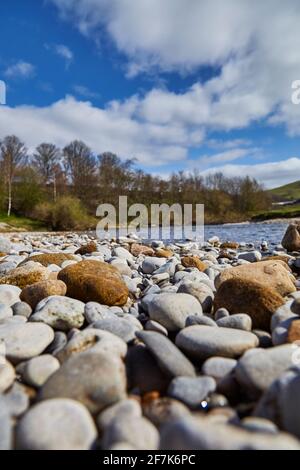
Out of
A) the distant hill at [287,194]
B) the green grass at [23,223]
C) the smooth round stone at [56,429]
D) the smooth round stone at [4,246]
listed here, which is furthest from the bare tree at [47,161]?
the distant hill at [287,194]

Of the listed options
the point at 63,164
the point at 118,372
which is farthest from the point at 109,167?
the point at 118,372

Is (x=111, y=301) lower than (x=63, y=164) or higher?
lower

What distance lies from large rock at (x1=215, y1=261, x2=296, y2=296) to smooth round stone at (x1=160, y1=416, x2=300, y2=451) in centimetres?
175

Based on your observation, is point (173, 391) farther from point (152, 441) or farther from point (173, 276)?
point (173, 276)

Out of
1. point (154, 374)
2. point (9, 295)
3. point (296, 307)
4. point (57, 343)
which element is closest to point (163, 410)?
point (154, 374)

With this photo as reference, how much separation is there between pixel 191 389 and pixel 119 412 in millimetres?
310

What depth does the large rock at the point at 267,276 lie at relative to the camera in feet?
9.01

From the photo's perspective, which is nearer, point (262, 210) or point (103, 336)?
point (103, 336)

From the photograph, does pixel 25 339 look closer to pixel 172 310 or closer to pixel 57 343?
pixel 57 343

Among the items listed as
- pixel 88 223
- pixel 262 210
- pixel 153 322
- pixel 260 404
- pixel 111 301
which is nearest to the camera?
pixel 260 404

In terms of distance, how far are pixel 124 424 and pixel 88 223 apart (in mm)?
24375

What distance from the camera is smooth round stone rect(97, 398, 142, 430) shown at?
3.60 ft

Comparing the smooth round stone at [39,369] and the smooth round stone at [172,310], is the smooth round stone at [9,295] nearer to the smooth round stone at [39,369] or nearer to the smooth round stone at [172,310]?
the smooth round stone at [39,369]

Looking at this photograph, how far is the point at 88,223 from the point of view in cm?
2488
